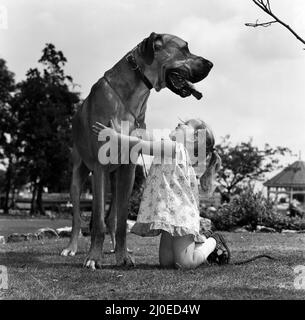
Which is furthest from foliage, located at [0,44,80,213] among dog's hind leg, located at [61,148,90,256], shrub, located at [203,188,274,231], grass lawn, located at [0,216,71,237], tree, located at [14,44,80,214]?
dog's hind leg, located at [61,148,90,256]

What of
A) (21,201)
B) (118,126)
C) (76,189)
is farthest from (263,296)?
(21,201)

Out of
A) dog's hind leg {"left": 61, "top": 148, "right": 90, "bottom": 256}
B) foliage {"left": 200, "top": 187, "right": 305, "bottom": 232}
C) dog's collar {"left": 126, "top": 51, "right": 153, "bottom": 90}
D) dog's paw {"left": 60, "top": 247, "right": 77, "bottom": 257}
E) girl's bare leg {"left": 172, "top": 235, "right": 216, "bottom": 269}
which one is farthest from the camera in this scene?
foliage {"left": 200, "top": 187, "right": 305, "bottom": 232}

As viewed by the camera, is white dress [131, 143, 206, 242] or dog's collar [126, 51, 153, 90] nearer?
white dress [131, 143, 206, 242]

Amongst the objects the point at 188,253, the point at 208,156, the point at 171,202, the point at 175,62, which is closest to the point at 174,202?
the point at 171,202

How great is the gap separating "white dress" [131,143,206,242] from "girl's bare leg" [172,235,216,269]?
84 mm

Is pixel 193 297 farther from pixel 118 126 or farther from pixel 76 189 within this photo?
pixel 76 189

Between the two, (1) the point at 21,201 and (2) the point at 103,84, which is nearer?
(2) the point at 103,84

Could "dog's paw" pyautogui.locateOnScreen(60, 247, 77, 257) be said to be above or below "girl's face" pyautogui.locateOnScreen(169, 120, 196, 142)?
below

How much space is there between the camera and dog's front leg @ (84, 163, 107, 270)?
16.9 feet

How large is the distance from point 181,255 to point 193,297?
48.7 inches

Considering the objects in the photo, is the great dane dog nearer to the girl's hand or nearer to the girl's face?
the girl's hand

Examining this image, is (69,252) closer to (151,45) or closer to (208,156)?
(208,156)

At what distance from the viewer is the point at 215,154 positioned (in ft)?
17.9

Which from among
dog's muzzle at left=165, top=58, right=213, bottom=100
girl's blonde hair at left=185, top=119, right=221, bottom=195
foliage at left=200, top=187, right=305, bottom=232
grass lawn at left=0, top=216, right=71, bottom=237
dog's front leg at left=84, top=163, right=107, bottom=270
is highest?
dog's muzzle at left=165, top=58, right=213, bottom=100
